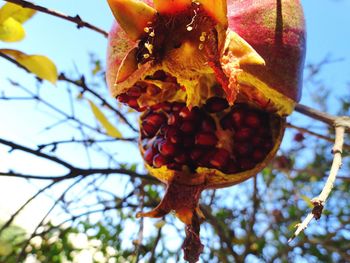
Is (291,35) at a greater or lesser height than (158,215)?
greater

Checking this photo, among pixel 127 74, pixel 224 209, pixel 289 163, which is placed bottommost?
pixel 127 74

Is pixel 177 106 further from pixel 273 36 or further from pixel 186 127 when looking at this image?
pixel 273 36

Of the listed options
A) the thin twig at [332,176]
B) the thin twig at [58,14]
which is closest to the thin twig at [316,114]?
the thin twig at [332,176]

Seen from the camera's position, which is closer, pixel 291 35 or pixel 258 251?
pixel 291 35

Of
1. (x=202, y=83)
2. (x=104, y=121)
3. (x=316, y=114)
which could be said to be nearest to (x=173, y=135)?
(x=202, y=83)

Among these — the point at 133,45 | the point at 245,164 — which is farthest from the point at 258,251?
the point at 133,45

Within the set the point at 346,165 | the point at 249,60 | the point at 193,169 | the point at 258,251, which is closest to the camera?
the point at 249,60

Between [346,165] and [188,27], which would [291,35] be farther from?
[346,165]
